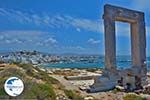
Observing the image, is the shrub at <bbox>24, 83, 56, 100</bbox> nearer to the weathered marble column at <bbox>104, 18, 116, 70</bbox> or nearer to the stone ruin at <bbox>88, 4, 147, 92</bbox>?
the stone ruin at <bbox>88, 4, 147, 92</bbox>

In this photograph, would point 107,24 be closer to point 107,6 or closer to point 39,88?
point 107,6

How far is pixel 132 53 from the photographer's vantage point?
21.8 meters

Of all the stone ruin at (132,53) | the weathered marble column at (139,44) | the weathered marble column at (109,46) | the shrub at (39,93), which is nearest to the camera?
the shrub at (39,93)

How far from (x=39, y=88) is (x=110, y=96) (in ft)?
19.8

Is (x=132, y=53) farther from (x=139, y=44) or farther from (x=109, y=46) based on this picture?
(x=109, y=46)

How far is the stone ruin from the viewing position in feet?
62.6

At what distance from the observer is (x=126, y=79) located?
20484 millimetres

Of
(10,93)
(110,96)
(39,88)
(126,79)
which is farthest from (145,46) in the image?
(10,93)

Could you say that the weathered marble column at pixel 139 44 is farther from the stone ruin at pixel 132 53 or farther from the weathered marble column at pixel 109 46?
the weathered marble column at pixel 109 46

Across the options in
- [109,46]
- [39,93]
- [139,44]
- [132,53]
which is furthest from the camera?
[132,53]

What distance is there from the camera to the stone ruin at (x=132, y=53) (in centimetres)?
1908

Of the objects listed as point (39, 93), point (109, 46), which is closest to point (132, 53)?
point (109, 46)

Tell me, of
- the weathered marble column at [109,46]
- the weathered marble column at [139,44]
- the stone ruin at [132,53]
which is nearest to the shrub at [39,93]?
the stone ruin at [132,53]

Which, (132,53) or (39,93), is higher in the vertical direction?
(132,53)
